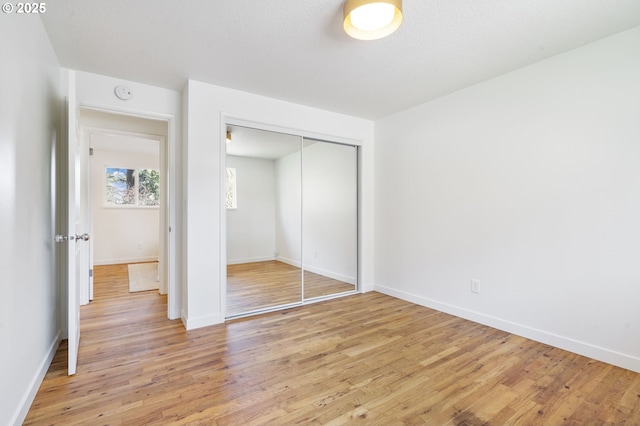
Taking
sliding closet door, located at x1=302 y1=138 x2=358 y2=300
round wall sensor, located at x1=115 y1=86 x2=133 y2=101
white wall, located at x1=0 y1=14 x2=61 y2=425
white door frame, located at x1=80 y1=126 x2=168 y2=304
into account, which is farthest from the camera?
sliding closet door, located at x1=302 y1=138 x2=358 y2=300

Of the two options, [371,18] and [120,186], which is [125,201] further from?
[371,18]

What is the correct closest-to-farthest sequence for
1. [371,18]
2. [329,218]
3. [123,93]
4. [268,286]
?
[371,18] → [123,93] → [268,286] → [329,218]

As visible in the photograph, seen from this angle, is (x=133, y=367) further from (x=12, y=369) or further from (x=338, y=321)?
(x=338, y=321)

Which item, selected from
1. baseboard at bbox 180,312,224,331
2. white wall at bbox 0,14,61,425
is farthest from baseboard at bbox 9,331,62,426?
baseboard at bbox 180,312,224,331

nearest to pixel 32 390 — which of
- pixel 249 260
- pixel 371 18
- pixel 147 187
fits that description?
pixel 249 260

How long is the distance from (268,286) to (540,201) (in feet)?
9.80

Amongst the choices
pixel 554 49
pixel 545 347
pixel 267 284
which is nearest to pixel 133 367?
pixel 267 284

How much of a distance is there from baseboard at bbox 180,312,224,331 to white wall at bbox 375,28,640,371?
7.58 ft

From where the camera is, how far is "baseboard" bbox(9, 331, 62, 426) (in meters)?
1.53

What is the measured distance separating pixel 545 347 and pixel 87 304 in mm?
4813

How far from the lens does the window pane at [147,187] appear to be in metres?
6.52

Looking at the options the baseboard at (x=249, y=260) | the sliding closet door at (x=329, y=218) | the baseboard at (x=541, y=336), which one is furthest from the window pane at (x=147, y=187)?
the baseboard at (x=541, y=336)

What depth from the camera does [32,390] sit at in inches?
68.7

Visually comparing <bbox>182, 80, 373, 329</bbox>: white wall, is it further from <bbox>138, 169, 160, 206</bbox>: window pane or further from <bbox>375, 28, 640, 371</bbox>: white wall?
<bbox>138, 169, 160, 206</bbox>: window pane
